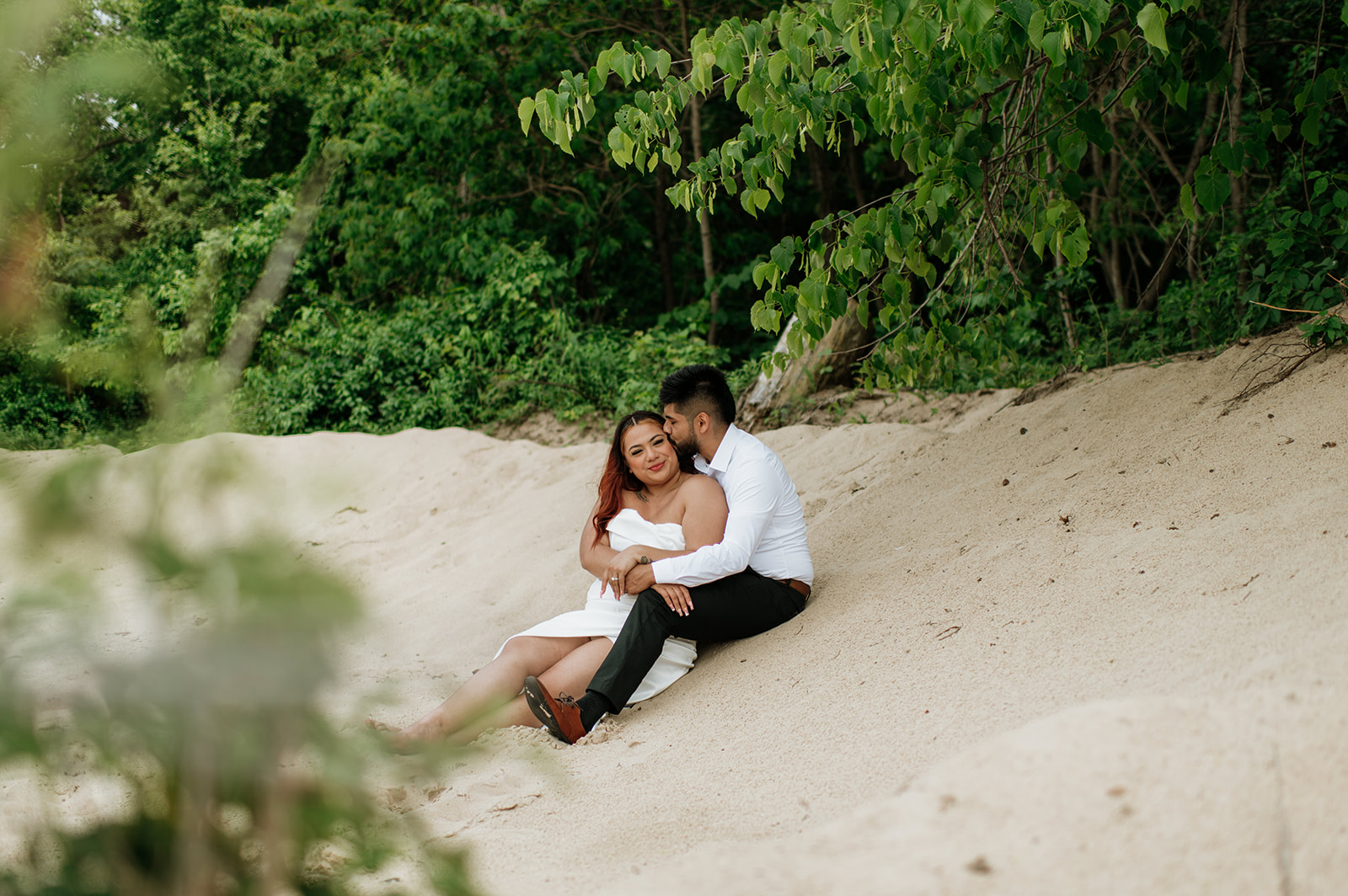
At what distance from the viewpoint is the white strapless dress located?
11.3ft

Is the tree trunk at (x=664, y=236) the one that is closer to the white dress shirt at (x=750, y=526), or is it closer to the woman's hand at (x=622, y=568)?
the white dress shirt at (x=750, y=526)

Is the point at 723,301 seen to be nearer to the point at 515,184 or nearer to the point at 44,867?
the point at 515,184

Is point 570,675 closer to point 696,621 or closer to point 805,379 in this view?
point 696,621

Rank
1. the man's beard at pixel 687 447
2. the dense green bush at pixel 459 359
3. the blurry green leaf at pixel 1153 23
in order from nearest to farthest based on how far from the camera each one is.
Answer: the blurry green leaf at pixel 1153 23, the man's beard at pixel 687 447, the dense green bush at pixel 459 359

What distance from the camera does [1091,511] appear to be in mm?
3600

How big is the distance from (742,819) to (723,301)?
31.4 feet

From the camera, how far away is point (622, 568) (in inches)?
133

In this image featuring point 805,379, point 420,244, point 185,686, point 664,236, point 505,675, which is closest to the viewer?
point 185,686

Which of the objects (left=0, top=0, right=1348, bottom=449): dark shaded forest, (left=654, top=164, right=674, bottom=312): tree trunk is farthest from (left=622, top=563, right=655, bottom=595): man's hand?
(left=654, top=164, right=674, bottom=312): tree trunk

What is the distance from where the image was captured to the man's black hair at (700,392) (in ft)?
12.4

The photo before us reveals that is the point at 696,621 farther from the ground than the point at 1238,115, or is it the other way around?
the point at 1238,115

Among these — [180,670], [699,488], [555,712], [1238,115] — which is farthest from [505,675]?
[1238,115]

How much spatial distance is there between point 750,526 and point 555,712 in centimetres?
93

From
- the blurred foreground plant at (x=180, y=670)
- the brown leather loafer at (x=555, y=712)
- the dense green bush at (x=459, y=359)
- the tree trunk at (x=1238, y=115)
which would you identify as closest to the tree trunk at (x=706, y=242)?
the dense green bush at (x=459, y=359)
